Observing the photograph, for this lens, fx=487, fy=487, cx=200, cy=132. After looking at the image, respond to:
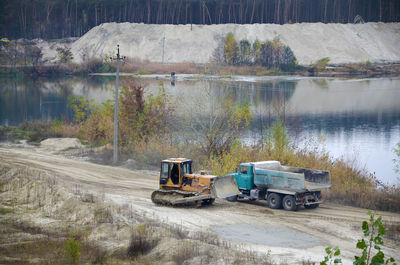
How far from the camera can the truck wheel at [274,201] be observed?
20562 mm

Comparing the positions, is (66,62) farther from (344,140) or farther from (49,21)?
(344,140)

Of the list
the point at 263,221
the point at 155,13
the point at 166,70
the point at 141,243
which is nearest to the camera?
the point at 141,243

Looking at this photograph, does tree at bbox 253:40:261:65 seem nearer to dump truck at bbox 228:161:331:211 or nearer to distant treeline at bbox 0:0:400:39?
distant treeline at bbox 0:0:400:39

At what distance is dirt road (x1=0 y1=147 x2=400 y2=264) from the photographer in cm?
1585

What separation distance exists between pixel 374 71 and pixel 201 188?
104 metres

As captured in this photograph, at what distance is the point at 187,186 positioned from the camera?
2108 cm

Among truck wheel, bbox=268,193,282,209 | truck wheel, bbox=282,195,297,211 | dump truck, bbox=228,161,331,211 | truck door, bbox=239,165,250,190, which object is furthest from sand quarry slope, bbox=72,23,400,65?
truck wheel, bbox=282,195,297,211

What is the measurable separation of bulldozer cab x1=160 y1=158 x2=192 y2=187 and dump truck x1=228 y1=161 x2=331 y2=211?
2.48 meters

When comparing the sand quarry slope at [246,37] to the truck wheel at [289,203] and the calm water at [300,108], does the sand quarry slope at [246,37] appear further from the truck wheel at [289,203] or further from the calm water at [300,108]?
the truck wheel at [289,203]

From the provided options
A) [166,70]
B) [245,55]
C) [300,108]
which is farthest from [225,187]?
[245,55]

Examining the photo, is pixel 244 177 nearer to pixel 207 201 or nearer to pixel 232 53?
pixel 207 201

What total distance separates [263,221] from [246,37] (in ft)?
391

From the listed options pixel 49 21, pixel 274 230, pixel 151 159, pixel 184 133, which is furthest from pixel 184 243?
pixel 49 21

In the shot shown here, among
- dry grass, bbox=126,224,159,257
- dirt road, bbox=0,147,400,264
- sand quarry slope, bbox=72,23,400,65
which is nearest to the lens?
dry grass, bbox=126,224,159,257
